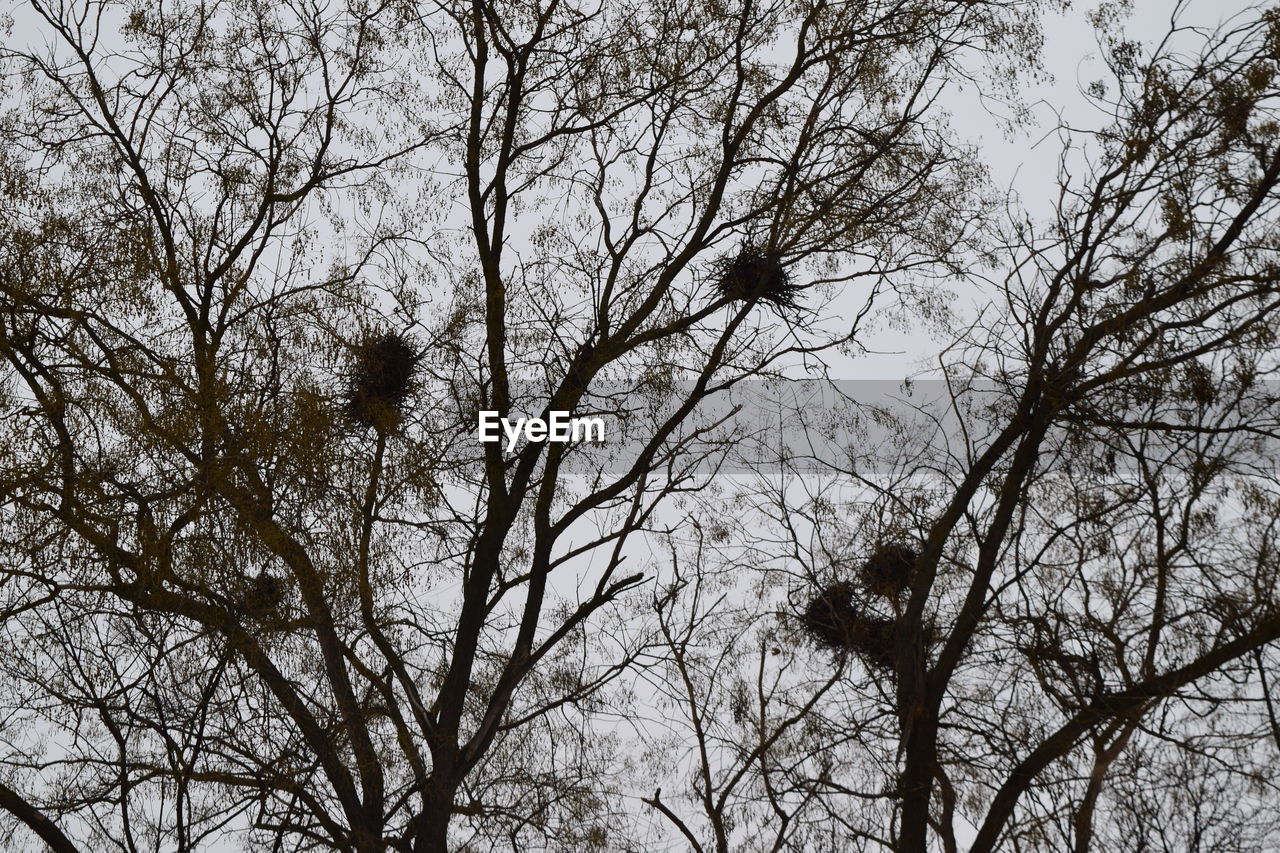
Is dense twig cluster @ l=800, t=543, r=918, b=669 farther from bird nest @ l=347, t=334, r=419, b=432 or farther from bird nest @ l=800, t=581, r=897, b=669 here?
bird nest @ l=347, t=334, r=419, b=432

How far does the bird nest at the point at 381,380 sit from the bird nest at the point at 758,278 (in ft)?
6.55

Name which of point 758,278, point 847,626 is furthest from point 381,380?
point 847,626

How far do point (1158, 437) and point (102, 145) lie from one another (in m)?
6.74

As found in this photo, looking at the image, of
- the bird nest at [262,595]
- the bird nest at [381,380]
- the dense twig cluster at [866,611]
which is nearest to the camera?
the bird nest at [262,595]

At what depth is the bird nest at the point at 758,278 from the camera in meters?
8.15

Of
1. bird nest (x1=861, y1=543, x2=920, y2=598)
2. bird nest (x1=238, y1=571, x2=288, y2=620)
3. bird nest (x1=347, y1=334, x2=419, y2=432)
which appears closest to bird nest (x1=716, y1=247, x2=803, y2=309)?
bird nest (x1=861, y1=543, x2=920, y2=598)

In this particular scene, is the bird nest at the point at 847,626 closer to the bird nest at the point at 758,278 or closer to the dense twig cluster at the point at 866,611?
the dense twig cluster at the point at 866,611

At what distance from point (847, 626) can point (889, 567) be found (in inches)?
17.6

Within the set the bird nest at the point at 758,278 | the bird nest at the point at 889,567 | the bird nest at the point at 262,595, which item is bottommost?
the bird nest at the point at 262,595

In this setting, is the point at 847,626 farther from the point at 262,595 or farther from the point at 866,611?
the point at 262,595

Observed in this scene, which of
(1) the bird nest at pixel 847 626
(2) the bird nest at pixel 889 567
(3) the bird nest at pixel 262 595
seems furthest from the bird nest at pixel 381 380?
(2) the bird nest at pixel 889 567

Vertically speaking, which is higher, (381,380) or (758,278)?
(758,278)

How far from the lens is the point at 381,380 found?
7914mm

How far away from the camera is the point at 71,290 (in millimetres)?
7312
